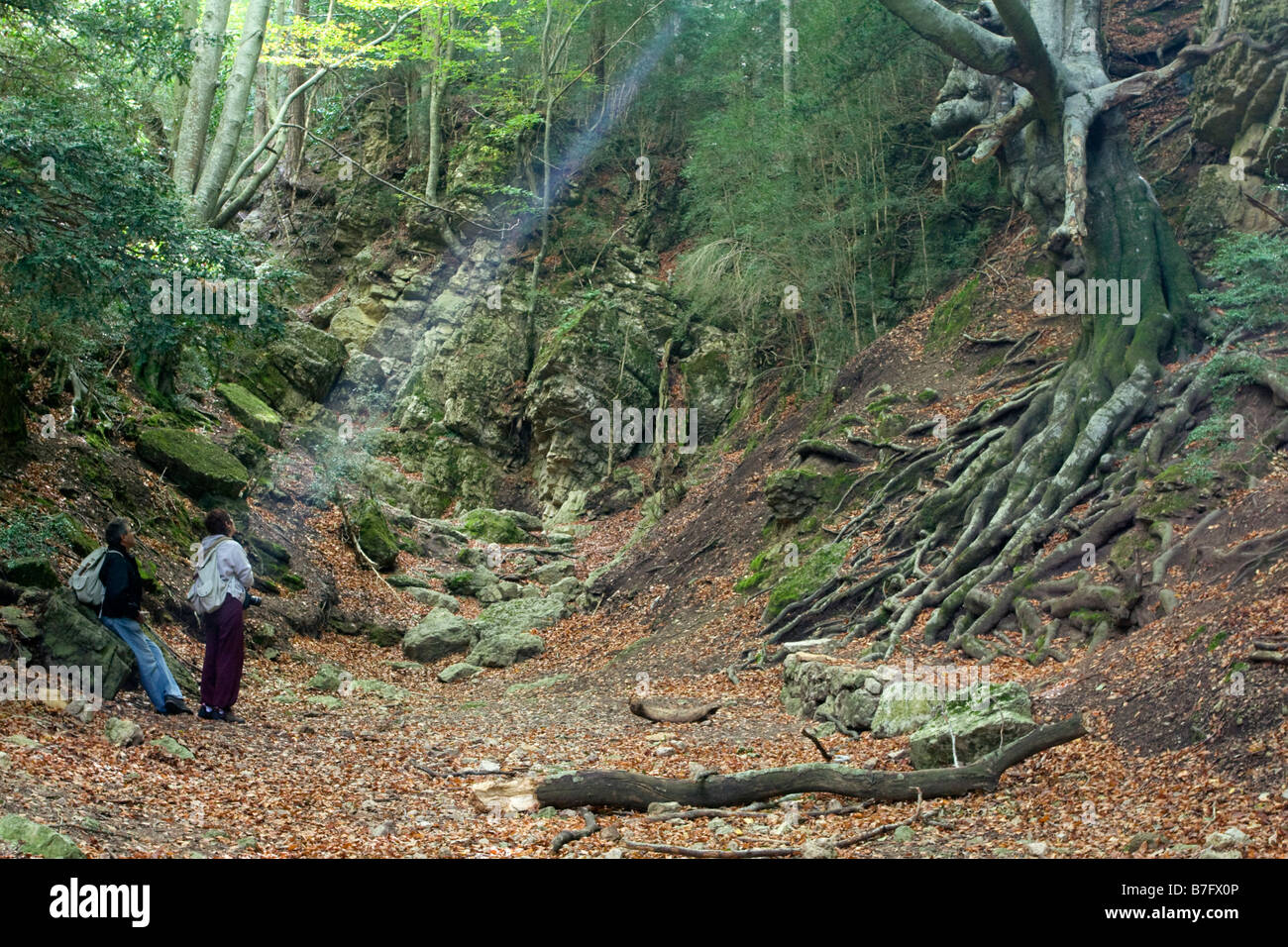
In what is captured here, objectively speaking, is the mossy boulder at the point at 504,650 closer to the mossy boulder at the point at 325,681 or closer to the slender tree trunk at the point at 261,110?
the mossy boulder at the point at 325,681

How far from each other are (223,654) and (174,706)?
51 centimetres

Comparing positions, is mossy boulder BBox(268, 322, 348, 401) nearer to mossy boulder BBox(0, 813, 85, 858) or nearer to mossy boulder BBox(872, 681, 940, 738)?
mossy boulder BBox(872, 681, 940, 738)

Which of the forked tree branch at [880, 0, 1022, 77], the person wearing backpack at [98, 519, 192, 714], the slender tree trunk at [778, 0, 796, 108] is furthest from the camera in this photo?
the slender tree trunk at [778, 0, 796, 108]

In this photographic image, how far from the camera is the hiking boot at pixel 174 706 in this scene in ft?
25.1

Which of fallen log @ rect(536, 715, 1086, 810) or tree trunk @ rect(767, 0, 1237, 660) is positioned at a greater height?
tree trunk @ rect(767, 0, 1237, 660)

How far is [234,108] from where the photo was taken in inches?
520

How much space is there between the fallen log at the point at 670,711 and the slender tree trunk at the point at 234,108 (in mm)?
8685

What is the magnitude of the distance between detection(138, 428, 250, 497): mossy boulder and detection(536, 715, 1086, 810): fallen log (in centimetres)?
863

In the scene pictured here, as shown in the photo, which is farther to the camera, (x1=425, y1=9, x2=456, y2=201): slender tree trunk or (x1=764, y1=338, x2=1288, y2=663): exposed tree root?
(x1=425, y1=9, x2=456, y2=201): slender tree trunk

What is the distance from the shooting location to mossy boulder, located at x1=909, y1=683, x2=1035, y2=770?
257 inches

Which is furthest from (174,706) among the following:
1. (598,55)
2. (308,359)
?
(598,55)

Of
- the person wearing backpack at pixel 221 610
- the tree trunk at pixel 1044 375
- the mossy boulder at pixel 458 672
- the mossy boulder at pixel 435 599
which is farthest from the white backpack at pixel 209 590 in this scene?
the mossy boulder at pixel 435 599

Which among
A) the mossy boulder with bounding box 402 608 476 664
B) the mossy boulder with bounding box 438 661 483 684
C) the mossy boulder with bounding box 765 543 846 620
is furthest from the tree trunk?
the mossy boulder with bounding box 402 608 476 664
